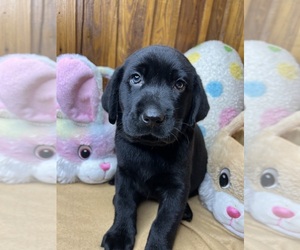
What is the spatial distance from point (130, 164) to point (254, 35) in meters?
0.84

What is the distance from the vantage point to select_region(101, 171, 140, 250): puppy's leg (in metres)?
1.15

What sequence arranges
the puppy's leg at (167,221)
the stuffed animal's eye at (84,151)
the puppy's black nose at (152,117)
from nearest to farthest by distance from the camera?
the puppy's black nose at (152,117) → the puppy's leg at (167,221) → the stuffed animal's eye at (84,151)

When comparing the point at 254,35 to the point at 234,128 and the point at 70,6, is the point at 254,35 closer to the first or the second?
the point at 234,128

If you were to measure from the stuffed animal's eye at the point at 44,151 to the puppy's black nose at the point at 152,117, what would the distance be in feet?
1.25

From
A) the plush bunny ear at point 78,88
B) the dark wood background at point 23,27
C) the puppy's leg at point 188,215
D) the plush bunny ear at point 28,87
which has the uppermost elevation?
the dark wood background at point 23,27

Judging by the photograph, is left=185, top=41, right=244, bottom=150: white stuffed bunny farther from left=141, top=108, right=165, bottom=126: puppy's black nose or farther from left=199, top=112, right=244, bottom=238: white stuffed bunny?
left=141, top=108, right=165, bottom=126: puppy's black nose

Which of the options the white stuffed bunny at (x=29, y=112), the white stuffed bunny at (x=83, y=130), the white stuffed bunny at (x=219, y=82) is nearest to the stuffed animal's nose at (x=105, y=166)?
the white stuffed bunny at (x=83, y=130)

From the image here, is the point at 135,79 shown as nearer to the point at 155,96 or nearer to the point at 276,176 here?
the point at 155,96

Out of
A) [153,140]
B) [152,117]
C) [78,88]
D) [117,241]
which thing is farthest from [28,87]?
[78,88]

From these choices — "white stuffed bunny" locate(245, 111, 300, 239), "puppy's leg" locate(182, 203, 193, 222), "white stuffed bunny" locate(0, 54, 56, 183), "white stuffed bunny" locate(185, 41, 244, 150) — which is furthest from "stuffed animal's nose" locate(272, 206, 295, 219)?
"white stuffed bunny" locate(185, 41, 244, 150)

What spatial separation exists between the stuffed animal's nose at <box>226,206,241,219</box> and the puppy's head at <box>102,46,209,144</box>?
1.15ft

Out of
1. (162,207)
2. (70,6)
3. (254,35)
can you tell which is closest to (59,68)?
(70,6)

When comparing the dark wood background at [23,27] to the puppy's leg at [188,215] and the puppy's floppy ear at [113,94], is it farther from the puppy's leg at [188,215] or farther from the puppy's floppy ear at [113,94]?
the puppy's leg at [188,215]

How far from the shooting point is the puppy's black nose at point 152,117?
1.04 m
